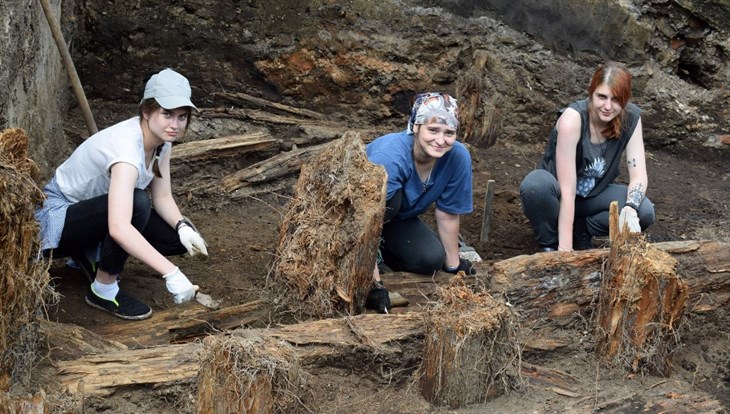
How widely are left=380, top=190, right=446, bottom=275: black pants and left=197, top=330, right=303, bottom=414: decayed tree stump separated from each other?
55.2 inches

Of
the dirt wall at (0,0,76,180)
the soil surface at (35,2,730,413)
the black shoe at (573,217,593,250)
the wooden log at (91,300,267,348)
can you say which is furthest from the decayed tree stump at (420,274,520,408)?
the dirt wall at (0,0,76,180)

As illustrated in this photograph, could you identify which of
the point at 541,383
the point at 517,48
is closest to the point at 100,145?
the point at 541,383

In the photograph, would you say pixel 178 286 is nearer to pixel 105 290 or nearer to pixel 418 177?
pixel 105 290

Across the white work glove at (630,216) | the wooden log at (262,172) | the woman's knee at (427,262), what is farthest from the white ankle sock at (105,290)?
the white work glove at (630,216)

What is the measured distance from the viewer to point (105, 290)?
3969 mm

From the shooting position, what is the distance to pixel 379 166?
12.9 feet

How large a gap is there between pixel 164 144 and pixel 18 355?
1.21 metres

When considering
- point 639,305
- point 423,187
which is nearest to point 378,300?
point 423,187

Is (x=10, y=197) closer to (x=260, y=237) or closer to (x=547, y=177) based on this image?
(x=260, y=237)

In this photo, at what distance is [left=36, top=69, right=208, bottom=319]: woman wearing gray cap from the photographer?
370 cm

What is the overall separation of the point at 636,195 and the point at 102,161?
2.58 metres

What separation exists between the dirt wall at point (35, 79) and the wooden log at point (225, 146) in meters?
0.70

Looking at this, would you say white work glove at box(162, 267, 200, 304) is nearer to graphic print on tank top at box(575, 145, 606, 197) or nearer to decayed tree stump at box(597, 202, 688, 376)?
decayed tree stump at box(597, 202, 688, 376)

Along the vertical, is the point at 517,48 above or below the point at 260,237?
above
